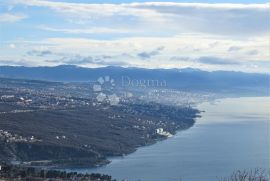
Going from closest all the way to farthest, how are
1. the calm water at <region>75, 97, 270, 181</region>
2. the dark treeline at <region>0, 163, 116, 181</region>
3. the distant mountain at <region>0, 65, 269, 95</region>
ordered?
the dark treeline at <region>0, 163, 116, 181</region> → the calm water at <region>75, 97, 270, 181</region> → the distant mountain at <region>0, 65, 269, 95</region>

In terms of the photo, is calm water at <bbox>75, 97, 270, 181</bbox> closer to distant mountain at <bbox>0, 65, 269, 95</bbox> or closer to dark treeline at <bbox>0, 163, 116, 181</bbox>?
dark treeline at <bbox>0, 163, 116, 181</bbox>

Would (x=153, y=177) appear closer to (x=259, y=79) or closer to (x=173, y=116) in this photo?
(x=173, y=116)

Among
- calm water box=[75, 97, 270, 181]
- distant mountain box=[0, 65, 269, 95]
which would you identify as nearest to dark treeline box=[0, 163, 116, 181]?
calm water box=[75, 97, 270, 181]

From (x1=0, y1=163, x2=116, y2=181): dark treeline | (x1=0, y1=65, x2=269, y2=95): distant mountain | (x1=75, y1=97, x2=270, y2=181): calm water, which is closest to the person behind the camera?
(x1=0, y1=163, x2=116, y2=181): dark treeline

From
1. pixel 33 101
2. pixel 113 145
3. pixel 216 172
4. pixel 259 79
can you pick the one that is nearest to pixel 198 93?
pixel 259 79

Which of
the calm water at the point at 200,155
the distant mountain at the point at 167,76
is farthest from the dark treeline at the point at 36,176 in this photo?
the distant mountain at the point at 167,76

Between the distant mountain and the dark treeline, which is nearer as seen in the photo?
the dark treeline

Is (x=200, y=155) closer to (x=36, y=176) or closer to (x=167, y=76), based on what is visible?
(x=36, y=176)
